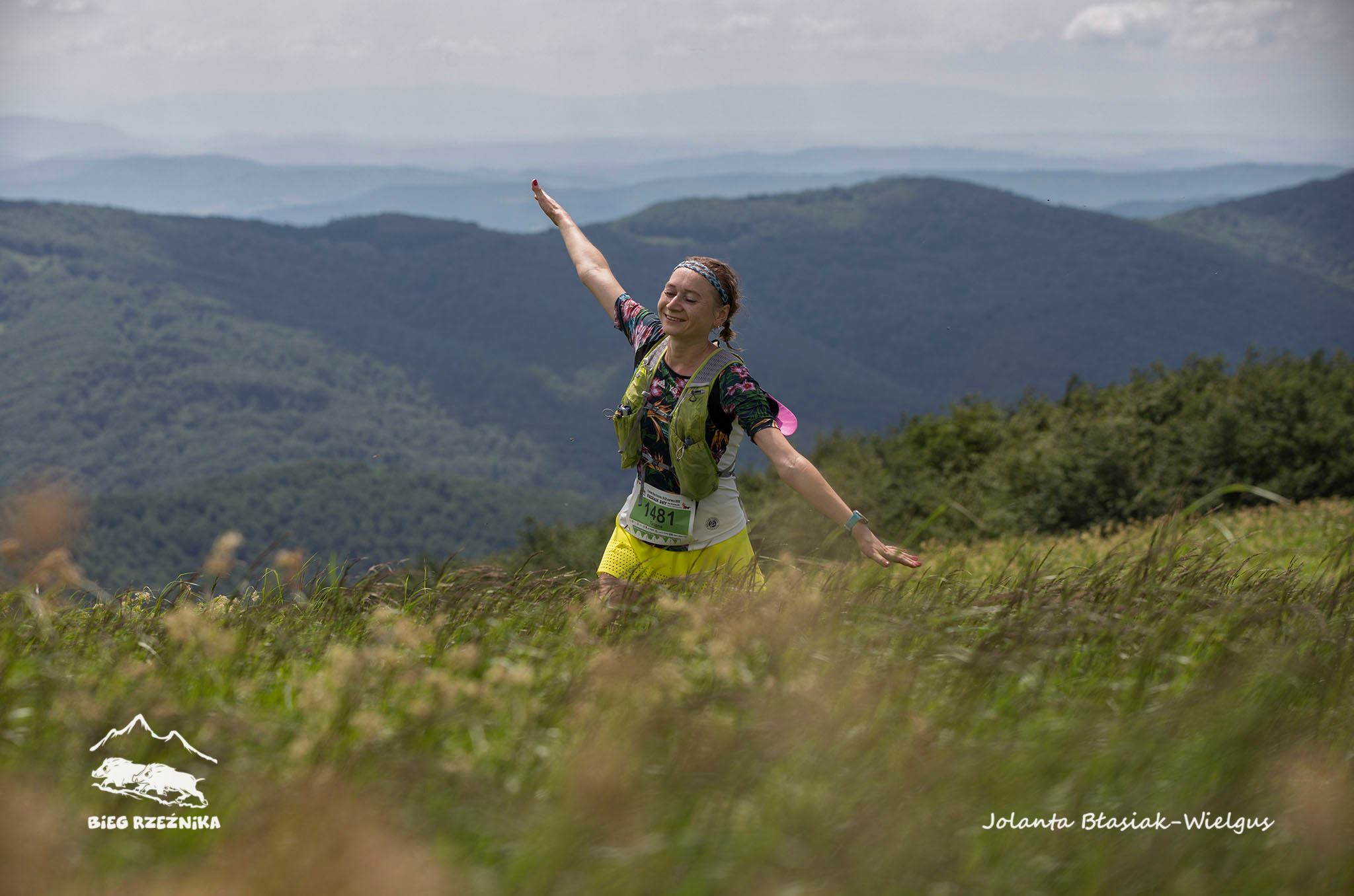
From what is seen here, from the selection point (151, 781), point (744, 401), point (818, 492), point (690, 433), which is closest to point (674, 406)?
point (690, 433)

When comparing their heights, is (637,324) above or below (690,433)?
above

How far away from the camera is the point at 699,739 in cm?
226

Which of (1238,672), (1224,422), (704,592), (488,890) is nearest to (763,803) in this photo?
(488,890)

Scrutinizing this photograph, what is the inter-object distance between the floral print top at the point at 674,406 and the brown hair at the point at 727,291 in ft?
0.95

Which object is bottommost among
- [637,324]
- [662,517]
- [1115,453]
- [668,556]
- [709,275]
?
[1115,453]

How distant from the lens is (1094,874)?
1.93m

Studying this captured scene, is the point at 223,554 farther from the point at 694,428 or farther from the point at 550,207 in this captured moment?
the point at 550,207

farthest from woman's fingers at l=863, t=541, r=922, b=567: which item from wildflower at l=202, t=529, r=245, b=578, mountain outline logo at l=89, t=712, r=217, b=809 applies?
mountain outline logo at l=89, t=712, r=217, b=809

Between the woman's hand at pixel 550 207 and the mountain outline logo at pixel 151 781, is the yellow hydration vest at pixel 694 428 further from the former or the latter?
the mountain outline logo at pixel 151 781

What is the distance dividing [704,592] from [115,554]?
541 ft

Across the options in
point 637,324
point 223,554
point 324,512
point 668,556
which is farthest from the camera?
point 324,512

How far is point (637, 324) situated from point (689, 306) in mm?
666

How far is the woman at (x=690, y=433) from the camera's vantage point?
185 inches

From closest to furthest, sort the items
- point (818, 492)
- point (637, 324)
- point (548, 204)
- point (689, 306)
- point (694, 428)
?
point (818, 492) → point (694, 428) → point (689, 306) → point (637, 324) → point (548, 204)
